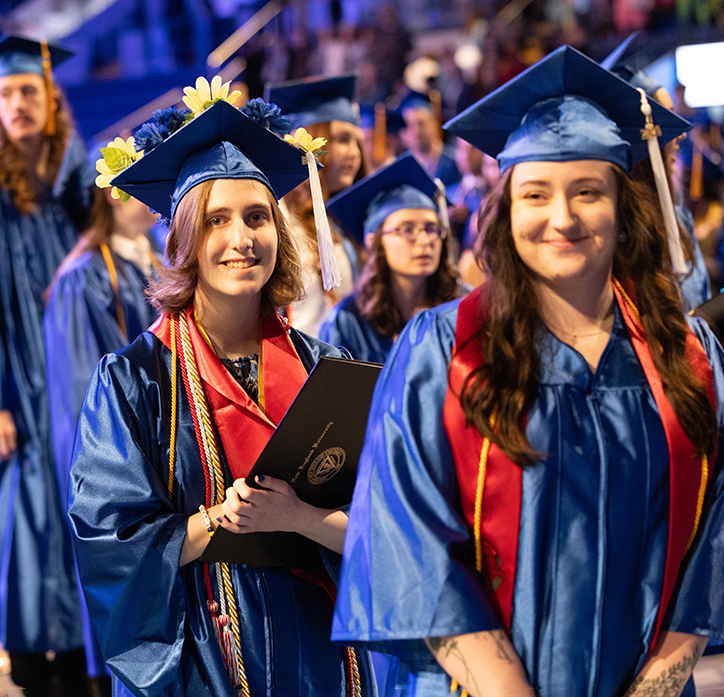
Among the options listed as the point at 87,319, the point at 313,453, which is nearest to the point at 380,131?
the point at 87,319

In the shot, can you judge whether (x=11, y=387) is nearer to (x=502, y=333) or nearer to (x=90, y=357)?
(x=90, y=357)

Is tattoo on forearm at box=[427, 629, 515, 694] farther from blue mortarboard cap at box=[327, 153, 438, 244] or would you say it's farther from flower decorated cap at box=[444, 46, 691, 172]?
blue mortarboard cap at box=[327, 153, 438, 244]

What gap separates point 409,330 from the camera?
151cm

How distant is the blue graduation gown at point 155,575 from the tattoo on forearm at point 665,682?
27.7 inches

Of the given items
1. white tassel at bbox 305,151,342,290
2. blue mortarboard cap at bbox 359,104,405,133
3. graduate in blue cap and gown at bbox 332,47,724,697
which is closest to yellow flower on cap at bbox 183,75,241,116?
white tassel at bbox 305,151,342,290

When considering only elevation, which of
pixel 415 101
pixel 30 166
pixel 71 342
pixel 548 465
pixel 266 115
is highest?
pixel 415 101

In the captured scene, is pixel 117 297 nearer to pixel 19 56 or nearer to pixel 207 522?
pixel 19 56

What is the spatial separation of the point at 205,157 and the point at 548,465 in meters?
1.03

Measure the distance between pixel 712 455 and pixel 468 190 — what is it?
4536 mm

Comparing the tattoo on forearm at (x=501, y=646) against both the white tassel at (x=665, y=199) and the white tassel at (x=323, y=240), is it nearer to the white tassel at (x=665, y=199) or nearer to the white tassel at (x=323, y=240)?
the white tassel at (x=665, y=199)

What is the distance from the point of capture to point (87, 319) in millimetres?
3607

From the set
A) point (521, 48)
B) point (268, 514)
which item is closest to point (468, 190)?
point (268, 514)

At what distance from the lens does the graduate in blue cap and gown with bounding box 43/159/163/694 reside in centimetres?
358

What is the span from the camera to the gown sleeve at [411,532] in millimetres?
1353
